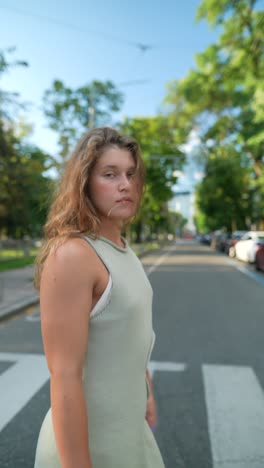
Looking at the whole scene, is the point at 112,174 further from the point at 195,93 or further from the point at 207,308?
the point at 195,93

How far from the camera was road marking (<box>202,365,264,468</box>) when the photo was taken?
2750mm

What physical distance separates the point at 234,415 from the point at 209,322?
147 inches

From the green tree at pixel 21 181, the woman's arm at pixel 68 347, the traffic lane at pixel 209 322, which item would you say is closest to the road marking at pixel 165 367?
the traffic lane at pixel 209 322

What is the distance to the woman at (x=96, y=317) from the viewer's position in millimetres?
1052

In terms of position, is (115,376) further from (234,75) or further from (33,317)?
(234,75)

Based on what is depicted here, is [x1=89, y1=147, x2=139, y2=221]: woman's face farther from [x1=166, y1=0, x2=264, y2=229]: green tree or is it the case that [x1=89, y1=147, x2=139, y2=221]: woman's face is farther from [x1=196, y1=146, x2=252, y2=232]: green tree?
[x1=196, y1=146, x2=252, y2=232]: green tree

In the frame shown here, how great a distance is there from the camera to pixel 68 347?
105 cm

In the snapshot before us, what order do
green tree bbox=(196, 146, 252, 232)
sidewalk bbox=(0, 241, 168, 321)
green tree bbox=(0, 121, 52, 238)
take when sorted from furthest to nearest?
green tree bbox=(196, 146, 252, 232) < green tree bbox=(0, 121, 52, 238) < sidewalk bbox=(0, 241, 168, 321)

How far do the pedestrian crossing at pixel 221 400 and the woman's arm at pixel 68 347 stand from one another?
2025 millimetres

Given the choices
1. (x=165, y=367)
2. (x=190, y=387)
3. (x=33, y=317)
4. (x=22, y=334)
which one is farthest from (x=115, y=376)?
(x=33, y=317)

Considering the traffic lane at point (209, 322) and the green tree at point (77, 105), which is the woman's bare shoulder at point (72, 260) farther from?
the green tree at point (77, 105)

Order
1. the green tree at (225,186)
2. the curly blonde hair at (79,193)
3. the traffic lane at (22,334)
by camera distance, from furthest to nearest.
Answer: the green tree at (225,186)
the traffic lane at (22,334)
the curly blonde hair at (79,193)

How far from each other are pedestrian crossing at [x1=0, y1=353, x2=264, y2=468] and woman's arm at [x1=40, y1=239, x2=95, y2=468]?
2.03 m

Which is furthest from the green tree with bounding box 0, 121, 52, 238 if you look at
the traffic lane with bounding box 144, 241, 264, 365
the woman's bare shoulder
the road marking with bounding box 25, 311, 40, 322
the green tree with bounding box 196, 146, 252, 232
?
the green tree with bounding box 196, 146, 252, 232
